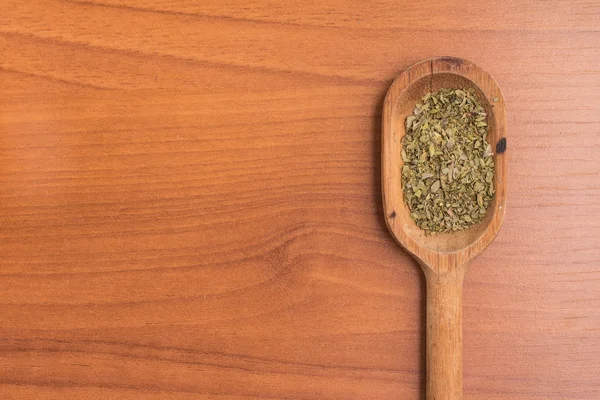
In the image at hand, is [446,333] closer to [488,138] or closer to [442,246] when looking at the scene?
[442,246]

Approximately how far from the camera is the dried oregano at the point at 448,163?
0.58 metres

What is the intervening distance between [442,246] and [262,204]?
0.60 feet

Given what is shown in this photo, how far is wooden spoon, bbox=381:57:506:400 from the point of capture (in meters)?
0.58

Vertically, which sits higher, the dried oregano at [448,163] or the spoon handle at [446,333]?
the dried oregano at [448,163]

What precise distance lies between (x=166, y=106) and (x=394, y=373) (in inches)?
14.1

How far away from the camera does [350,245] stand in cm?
61

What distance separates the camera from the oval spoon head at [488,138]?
58cm

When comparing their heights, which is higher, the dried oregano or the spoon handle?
the dried oregano

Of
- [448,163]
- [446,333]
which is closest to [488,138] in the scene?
[448,163]

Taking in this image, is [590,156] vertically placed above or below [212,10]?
below

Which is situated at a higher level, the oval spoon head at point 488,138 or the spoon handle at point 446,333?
the oval spoon head at point 488,138

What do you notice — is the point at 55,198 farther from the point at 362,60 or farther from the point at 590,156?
the point at 590,156

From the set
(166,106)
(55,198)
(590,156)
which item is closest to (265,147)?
(166,106)

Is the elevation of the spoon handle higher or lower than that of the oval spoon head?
lower
